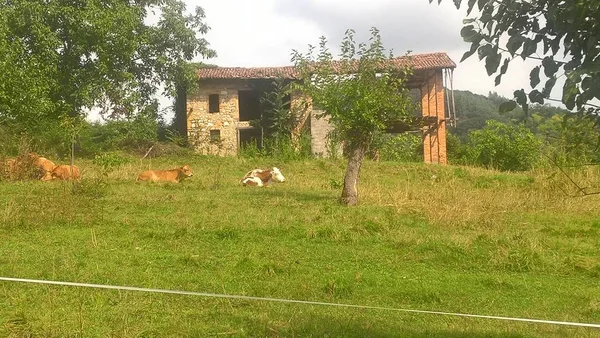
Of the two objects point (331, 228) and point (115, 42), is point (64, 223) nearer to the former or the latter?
point (331, 228)

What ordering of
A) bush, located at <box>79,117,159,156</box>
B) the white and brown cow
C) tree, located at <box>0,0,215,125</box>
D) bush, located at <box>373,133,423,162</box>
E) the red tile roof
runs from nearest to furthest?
the white and brown cow < tree, located at <box>0,0,215,125</box> < bush, located at <box>79,117,159,156</box> < bush, located at <box>373,133,423,162</box> < the red tile roof

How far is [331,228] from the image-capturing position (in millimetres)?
10219

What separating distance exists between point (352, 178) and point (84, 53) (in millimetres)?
17163

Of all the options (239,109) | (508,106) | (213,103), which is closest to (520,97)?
(508,106)

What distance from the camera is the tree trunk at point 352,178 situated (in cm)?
1391

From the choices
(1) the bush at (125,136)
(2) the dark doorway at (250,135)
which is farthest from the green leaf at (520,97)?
(2) the dark doorway at (250,135)

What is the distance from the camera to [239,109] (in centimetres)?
3716

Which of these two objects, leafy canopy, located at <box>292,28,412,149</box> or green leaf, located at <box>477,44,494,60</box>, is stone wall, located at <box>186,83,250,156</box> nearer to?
leafy canopy, located at <box>292,28,412,149</box>

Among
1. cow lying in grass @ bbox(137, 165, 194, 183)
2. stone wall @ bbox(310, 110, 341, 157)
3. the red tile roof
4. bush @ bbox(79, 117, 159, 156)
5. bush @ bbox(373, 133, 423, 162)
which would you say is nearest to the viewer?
cow lying in grass @ bbox(137, 165, 194, 183)

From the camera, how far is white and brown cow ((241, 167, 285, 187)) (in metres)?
18.9

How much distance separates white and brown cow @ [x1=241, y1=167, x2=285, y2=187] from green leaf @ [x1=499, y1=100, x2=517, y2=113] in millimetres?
15172

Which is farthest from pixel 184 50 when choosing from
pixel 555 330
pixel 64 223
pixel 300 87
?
pixel 555 330

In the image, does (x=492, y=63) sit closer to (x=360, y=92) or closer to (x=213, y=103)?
(x=360, y=92)

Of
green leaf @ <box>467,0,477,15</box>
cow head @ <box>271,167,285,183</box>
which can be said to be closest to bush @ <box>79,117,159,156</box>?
cow head @ <box>271,167,285,183</box>
